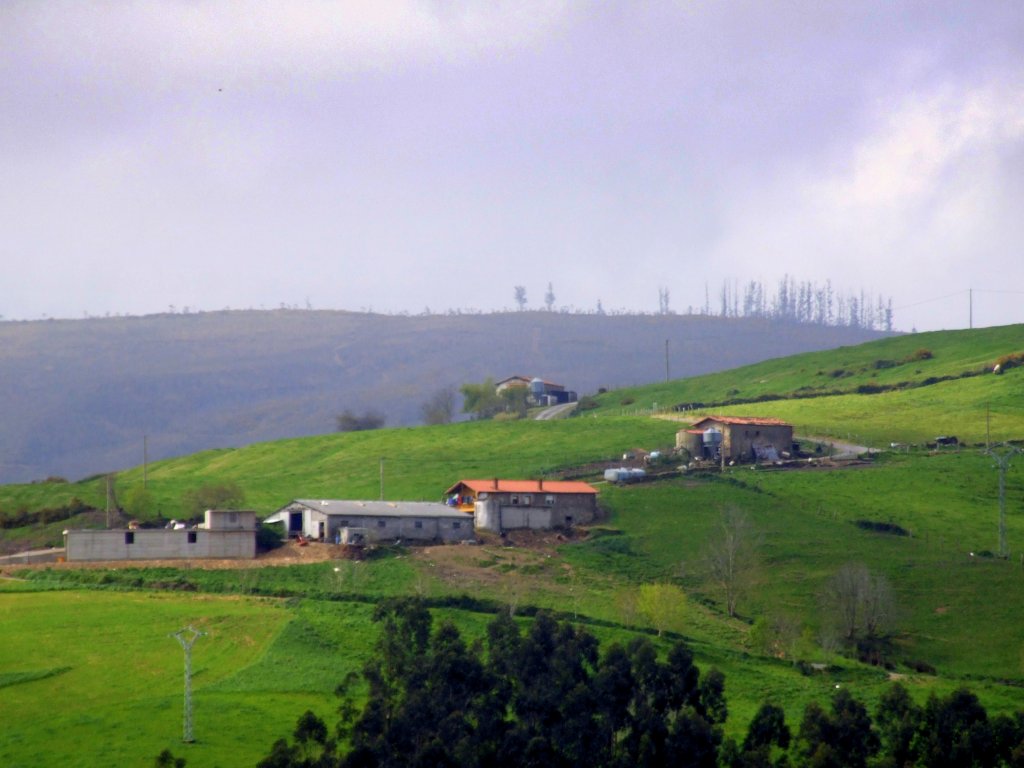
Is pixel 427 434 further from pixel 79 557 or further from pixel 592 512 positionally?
Result: pixel 79 557

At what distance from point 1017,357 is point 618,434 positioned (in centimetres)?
4350

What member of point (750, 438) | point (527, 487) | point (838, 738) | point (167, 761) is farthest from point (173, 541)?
point (750, 438)

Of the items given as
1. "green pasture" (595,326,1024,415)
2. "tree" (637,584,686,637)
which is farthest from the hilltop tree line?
"green pasture" (595,326,1024,415)

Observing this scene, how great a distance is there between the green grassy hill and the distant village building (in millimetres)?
37402

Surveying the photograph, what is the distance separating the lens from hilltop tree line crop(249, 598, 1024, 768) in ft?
160

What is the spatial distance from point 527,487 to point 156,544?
22.1m

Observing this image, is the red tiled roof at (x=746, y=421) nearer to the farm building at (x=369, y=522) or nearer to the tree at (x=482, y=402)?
the farm building at (x=369, y=522)

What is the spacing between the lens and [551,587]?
72.1m

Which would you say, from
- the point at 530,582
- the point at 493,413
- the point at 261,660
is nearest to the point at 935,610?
the point at 530,582

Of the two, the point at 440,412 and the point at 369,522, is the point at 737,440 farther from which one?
the point at 440,412

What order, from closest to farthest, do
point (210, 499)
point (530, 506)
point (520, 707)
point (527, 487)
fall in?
point (520, 707)
point (530, 506)
point (527, 487)
point (210, 499)

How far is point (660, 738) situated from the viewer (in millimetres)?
50844

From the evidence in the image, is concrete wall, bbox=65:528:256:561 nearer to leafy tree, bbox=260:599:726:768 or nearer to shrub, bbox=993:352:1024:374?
leafy tree, bbox=260:599:726:768

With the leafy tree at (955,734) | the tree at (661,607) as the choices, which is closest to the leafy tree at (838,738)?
the leafy tree at (955,734)
